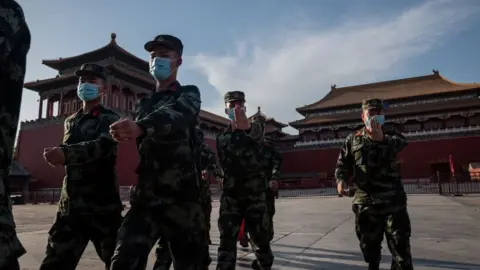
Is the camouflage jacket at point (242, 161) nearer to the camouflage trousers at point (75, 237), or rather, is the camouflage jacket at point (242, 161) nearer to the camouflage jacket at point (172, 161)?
the camouflage trousers at point (75, 237)

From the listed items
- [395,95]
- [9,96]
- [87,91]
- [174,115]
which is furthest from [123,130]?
[395,95]

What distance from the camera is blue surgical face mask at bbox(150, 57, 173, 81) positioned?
2145mm

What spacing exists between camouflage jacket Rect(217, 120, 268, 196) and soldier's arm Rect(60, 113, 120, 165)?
1.23m

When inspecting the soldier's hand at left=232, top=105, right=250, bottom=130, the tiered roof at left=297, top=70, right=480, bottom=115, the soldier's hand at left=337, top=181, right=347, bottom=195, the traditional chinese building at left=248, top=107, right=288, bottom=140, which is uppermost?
the tiered roof at left=297, top=70, right=480, bottom=115

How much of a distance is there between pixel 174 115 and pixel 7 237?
895 mm

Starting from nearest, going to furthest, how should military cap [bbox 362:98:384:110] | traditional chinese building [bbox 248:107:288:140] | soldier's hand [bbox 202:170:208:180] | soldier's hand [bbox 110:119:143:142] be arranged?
soldier's hand [bbox 110:119:143:142] → military cap [bbox 362:98:384:110] → soldier's hand [bbox 202:170:208:180] → traditional chinese building [bbox 248:107:288:140]

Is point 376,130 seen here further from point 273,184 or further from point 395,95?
point 395,95

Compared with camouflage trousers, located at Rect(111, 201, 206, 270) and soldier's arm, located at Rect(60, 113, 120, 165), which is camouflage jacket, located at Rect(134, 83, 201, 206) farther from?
soldier's arm, located at Rect(60, 113, 120, 165)

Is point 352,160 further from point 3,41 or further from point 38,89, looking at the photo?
point 38,89

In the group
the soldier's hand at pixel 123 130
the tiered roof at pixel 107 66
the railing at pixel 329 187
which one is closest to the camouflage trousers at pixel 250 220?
the soldier's hand at pixel 123 130

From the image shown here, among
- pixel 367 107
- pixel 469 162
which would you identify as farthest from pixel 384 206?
pixel 469 162

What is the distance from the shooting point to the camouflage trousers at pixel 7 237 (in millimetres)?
1110

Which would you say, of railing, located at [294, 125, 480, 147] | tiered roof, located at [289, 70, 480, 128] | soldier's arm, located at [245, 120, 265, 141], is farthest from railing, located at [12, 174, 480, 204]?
soldier's arm, located at [245, 120, 265, 141]

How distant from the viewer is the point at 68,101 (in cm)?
2608
